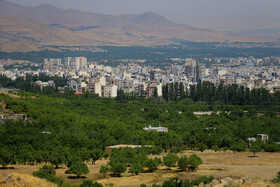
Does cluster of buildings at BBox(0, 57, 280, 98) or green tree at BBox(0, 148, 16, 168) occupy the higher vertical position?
cluster of buildings at BBox(0, 57, 280, 98)

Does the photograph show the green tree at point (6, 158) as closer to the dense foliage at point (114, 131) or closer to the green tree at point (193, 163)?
the dense foliage at point (114, 131)

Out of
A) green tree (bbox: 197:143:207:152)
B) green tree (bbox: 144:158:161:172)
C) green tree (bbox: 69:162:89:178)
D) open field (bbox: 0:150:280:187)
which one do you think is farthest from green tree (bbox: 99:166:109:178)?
green tree (bbox: 197:143:207:152)

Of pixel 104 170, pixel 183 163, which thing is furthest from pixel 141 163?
pixel 104 170

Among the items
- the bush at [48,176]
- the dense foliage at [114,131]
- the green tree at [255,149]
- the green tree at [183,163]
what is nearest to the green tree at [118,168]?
the dense foliage at [114,131]

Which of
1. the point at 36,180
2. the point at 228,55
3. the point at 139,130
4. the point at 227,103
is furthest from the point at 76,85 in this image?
the point at 228,55

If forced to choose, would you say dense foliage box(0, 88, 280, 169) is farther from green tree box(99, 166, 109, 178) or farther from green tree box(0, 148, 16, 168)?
green tree box(99, 166, 109, 178)

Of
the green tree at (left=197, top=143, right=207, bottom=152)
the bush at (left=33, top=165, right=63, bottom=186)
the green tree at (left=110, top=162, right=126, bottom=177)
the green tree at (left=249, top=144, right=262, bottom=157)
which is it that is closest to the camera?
the bush at (left=33, top=165, right=63, bottom=186)

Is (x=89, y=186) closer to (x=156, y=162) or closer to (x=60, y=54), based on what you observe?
(x=156, y=162)

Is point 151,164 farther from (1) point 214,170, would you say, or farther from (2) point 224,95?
(2) point 224,95
